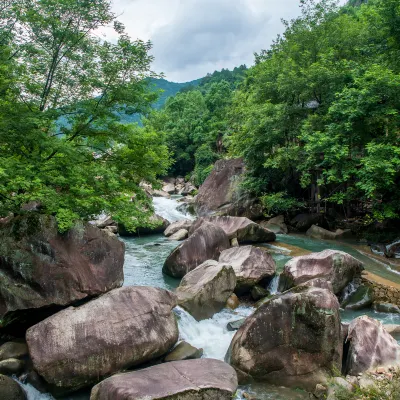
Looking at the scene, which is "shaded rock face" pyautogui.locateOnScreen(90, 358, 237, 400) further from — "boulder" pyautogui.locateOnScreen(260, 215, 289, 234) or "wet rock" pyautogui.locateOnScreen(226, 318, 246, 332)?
"boulder" pyautogui.locateOnScreen(260, 215, 289, 234)

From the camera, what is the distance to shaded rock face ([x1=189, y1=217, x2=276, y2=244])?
17750mm

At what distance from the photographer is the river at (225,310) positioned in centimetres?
683

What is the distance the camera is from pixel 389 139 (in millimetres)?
14844

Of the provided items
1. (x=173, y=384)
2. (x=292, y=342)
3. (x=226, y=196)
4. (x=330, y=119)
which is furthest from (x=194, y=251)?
(x=226, y=196)

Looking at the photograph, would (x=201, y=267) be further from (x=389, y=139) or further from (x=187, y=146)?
(x=187, y=146)

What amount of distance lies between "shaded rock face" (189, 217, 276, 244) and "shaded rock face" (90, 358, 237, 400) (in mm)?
11141

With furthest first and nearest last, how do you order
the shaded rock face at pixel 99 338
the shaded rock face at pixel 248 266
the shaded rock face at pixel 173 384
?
the shaded rock face at pixel 248 266, the shaded rock face at pixel 99 338, the shaded rock face at pixel 173 384

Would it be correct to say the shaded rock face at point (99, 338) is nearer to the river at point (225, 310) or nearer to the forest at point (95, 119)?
the river at point (225, 310)

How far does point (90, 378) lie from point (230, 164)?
21906 millimetres

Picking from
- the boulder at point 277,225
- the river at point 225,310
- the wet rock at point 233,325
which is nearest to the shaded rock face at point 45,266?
the river at point 225,310

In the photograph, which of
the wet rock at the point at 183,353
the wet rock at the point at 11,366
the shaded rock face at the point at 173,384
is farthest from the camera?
the wet rock at the point at 183,353

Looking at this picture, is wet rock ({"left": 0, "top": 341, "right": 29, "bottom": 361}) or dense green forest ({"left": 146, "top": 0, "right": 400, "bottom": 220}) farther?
dense green forest ({"left": 146, "top": 0, "right": 400, "bottom": 220})

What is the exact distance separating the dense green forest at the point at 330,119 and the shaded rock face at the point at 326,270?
4.51 meters

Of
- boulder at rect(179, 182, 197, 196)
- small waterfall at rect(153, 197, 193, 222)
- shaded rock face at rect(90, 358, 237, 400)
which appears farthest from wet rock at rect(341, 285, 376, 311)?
boulder at rect(179, 182, 197, 196)
